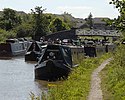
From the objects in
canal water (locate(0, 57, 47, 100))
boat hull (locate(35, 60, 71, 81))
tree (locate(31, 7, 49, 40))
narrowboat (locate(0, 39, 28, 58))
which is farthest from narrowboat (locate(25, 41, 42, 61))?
tree (locate(31, 7, 49, 40))

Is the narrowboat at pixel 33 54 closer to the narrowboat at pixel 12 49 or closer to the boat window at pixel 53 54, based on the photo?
the narrowboat at pixel 12 49

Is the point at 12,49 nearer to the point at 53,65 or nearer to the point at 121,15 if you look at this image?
the point at 53,65

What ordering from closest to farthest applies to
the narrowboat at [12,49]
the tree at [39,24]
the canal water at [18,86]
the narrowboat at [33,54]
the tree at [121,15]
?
the tree at [121,15]
the canal water at [18,86]
the narrowboat at [33,54]
the narrowboat at [12,49]
the tree at [39,24]

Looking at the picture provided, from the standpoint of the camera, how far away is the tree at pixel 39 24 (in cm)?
8719

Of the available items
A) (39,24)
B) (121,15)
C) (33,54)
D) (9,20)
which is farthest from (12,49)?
(121,15)

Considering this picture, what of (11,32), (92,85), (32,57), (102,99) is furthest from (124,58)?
(11,32)

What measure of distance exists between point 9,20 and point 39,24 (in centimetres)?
969

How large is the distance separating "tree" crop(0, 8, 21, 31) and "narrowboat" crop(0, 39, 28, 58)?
28.1 meters

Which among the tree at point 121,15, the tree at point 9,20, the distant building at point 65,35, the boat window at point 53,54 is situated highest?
the tree at point 121,15

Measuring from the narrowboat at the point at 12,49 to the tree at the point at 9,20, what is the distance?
28140 millimetres

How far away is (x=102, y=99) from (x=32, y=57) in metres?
36.8

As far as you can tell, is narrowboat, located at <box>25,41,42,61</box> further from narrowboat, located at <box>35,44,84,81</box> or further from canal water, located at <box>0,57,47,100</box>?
narrowboat, located at <box>35,44,84,81</box>

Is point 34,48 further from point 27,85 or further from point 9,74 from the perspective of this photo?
point 27,85

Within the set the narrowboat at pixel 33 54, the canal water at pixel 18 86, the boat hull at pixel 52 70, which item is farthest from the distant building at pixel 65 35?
the boat hull at pixel 52 70
